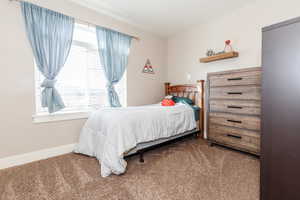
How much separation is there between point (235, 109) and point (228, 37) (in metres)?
1.47

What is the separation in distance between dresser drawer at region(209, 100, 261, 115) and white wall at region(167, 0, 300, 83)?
80 centimetres

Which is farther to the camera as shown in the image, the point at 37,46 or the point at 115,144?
the point at 37,46

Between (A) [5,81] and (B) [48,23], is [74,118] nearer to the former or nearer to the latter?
(A) [5,81]

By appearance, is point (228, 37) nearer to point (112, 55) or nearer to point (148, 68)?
point (148, 68)

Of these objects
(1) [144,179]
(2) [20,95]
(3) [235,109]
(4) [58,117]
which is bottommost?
(1) [144,179]

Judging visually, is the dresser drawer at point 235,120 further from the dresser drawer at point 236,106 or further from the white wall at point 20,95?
the white wall at point 20,95

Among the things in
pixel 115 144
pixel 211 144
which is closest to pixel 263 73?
pixel 115 144

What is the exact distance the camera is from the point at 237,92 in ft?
7.55

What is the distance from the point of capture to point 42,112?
2287 millimetres

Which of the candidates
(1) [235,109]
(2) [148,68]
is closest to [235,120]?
(1) [235,109]

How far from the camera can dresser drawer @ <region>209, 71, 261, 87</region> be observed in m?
2.11

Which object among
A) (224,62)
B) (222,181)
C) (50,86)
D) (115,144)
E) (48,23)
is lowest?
(222,181)

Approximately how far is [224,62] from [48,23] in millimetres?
3093

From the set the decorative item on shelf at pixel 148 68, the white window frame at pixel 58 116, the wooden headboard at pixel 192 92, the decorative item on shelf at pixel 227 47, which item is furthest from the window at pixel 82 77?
the decorative item on shelf at pixel 227 47
